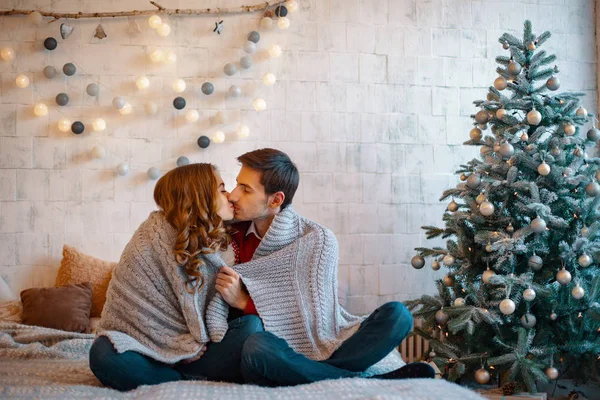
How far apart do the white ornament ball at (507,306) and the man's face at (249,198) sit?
101 centimetres

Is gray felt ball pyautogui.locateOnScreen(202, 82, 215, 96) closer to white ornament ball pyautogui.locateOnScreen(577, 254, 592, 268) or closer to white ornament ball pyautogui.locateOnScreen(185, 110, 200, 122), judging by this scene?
white ornament ball pyautogui.locateOnScreen(185, 110, 200, 122)

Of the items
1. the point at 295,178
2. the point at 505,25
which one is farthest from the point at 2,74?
the point at 505,25

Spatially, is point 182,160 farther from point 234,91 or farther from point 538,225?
point 538,225

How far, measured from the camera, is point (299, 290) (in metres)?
2.36

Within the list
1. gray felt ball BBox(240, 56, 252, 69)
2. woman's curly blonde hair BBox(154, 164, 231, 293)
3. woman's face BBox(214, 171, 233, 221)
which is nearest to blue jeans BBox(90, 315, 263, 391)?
woman's curly blonde hair BBox(154, 164, 231, 293)

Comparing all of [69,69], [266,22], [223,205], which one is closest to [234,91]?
[266,22]

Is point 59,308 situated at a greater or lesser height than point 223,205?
lesser

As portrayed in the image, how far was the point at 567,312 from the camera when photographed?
2.81m

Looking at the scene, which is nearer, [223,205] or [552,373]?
[223,205]

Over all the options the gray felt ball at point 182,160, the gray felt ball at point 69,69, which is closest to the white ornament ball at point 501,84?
the gray felt ball at point 182,160

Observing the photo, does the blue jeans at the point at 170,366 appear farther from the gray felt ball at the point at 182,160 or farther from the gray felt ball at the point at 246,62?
the gray felt ball at the point at 246,62

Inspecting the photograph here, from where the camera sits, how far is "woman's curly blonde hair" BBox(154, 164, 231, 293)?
85.0 inches

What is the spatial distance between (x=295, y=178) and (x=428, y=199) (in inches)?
53.5

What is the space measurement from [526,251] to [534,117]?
553 mm
